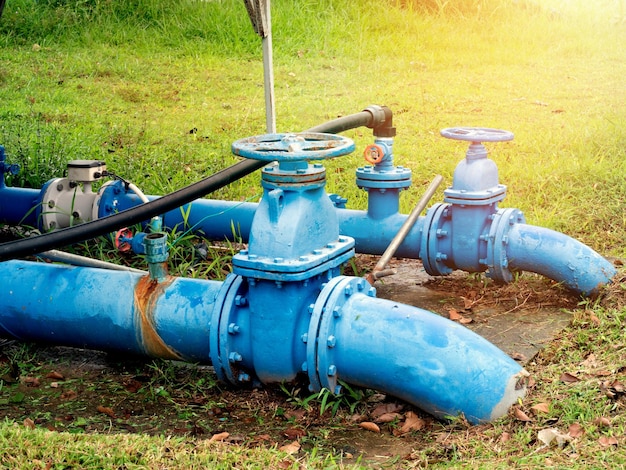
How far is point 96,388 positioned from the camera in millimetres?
3094

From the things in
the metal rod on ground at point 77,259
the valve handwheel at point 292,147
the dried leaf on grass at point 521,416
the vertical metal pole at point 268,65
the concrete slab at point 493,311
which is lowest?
the concrete slab at point 493,311

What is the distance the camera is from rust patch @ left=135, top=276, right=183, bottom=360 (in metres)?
2.98

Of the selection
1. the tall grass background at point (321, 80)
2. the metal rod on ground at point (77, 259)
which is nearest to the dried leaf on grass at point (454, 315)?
the metal rod on ground at point (77, 259)

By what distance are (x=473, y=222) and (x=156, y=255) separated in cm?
144

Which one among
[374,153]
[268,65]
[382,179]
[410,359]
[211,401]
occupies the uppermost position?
[268,65]

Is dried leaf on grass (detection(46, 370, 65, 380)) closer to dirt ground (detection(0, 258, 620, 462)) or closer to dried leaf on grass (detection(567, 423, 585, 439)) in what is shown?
dirt ground (detection(0, 258, 620, 462))

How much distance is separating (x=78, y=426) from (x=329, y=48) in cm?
677

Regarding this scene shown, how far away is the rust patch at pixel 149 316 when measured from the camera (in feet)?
9.78

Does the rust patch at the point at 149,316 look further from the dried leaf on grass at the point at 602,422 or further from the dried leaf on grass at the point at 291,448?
the dried leaf on grass at the point at 602,422

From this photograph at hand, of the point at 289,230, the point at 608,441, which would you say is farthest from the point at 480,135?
the point at 608,441

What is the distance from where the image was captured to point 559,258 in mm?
3562

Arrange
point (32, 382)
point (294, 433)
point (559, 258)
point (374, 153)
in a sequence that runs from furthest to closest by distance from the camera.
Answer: point (374, 153), point (559, 258), point (32, 382), point (294, 433)

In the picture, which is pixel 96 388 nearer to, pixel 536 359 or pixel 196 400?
pixel 196 400

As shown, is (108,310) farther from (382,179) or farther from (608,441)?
(608,441)
